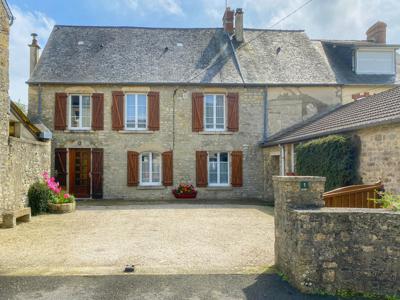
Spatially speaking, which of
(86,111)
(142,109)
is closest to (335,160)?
(142,109)

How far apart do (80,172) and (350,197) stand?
11115 millimetres

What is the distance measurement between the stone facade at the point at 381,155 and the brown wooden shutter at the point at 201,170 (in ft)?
22.9

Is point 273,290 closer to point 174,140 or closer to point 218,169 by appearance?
point 218,169

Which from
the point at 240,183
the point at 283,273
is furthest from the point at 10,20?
the point at 240,183

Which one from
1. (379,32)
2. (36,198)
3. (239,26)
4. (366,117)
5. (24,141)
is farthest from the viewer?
(379,32)

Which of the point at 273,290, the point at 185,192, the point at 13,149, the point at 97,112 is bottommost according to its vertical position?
the point at 273,290

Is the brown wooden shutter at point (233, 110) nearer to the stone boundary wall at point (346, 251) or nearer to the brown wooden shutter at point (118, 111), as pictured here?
the brown wooden shutter at point (118, 111)

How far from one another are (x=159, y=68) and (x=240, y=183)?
6.48 meters

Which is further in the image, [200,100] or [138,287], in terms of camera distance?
[200,100]

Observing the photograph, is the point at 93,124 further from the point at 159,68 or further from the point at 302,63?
the point at 302,63

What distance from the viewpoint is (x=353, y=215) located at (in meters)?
4.00

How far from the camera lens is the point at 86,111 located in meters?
14.0

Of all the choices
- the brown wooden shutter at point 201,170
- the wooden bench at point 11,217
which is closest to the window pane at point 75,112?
the brown wooden shutter at point 201,170

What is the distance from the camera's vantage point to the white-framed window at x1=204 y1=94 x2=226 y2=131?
47.2 ft
